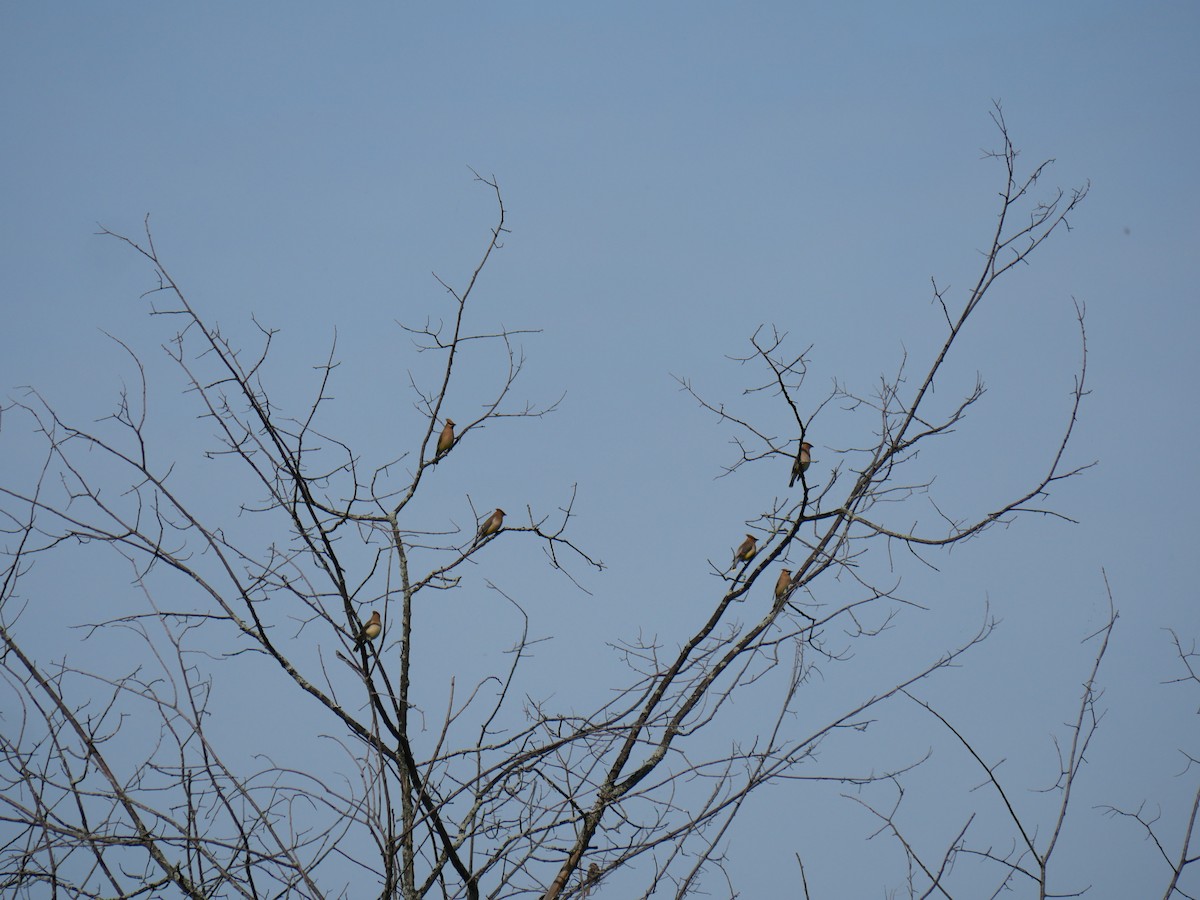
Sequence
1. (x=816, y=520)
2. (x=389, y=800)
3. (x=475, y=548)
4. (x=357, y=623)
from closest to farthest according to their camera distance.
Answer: (x=389, y=800)
(x=357, y=623)
(x=475, y=548)
(x=816, y=520)

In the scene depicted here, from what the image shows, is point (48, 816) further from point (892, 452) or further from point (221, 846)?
point (892, 452)

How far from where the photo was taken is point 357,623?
4.17 meters

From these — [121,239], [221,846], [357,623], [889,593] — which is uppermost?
[121,239]

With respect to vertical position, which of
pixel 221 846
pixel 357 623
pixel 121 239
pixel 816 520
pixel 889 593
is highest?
pixel 121 239

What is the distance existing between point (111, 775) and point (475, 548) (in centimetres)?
139

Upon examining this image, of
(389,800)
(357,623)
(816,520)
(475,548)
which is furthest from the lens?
(816,520)

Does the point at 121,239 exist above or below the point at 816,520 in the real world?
above

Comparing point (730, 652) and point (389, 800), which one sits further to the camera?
point (730, 652)

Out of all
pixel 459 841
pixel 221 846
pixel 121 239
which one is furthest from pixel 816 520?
pixel 121 239

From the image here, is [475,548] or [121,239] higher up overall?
[121,239]

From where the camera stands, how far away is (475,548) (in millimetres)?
4477

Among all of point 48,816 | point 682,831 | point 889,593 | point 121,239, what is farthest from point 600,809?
point 121,239

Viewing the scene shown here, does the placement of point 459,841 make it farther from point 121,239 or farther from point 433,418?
point 121,239

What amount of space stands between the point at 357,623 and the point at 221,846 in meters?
0.80
